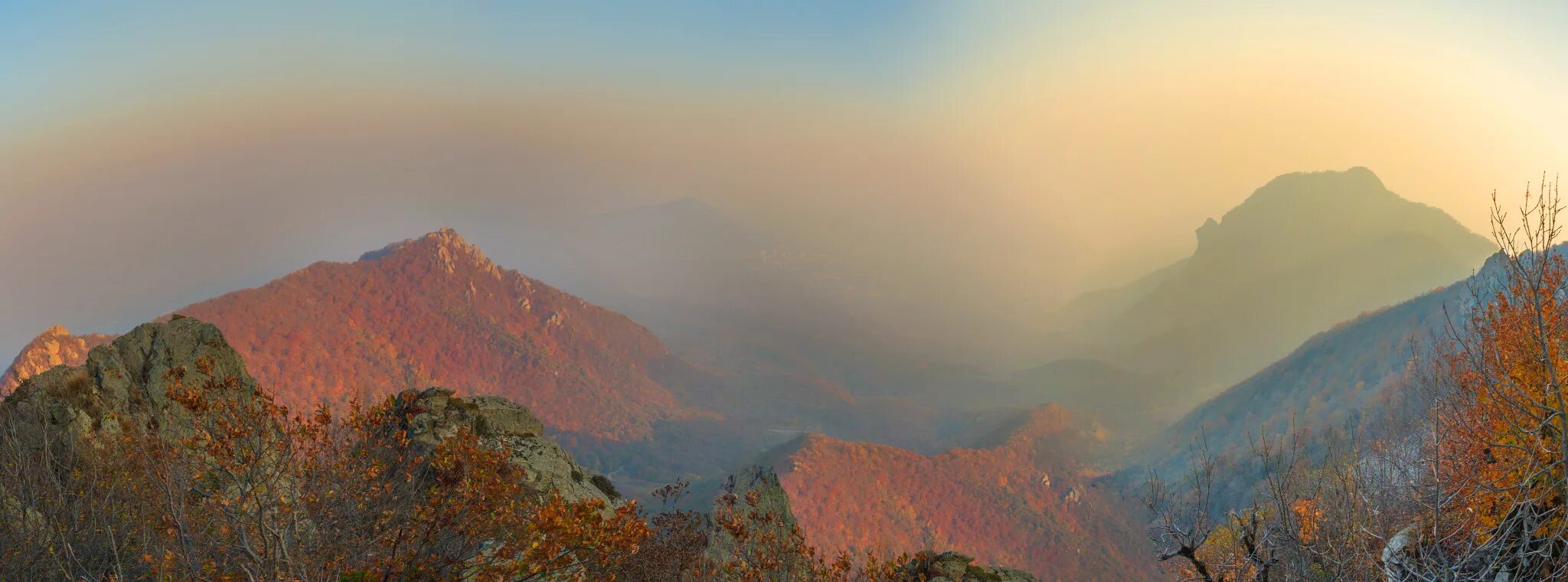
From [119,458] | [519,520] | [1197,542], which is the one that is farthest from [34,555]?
[1197,542]

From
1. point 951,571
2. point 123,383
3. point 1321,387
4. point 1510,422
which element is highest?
point 123,383

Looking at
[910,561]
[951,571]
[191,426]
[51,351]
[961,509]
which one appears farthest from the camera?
[961,509]

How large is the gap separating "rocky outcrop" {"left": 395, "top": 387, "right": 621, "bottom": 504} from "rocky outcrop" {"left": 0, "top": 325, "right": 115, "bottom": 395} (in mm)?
169110

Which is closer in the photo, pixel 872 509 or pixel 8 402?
pixel 8 402

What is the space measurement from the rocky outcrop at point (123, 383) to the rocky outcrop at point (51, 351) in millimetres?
157523

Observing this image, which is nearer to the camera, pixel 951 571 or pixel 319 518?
pixel 319 518

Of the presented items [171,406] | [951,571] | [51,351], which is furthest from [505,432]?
[51,351]

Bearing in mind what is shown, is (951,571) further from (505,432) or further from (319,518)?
(505,432)

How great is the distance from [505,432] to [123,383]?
578 inches

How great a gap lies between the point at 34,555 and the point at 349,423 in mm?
9395

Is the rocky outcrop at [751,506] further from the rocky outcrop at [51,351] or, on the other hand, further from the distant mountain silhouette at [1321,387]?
the rocky outcrop at [51,351]

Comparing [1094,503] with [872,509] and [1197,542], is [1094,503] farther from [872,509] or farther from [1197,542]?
[1197,542]

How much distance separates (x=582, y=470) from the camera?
90.9 feet

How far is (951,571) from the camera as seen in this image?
18.1 meters
